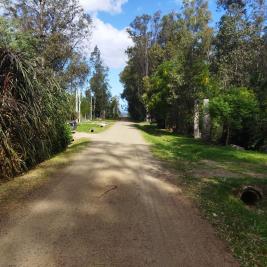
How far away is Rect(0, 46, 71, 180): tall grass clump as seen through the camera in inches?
380

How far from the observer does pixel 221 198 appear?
28.7ft

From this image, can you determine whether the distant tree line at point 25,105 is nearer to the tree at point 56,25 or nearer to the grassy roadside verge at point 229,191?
the grassy roadside verge at point 229,191

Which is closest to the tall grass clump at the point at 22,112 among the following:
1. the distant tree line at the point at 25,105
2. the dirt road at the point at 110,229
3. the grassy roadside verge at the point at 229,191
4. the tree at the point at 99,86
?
the distant tree line at the point at 25,105

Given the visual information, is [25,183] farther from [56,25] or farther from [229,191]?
[56,25]

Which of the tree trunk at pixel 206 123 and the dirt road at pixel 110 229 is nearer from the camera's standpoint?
the dirt road at pixel 110 229

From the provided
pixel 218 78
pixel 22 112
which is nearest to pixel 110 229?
pixel 22 112

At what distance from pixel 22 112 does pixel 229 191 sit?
543 cm

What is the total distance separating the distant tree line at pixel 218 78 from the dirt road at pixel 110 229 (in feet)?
33.7

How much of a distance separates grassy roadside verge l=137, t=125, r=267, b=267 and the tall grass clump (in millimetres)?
4036

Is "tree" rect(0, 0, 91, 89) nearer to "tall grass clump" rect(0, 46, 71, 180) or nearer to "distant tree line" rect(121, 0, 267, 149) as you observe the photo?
"distant tree line" rect(121, 0, 267, 149)

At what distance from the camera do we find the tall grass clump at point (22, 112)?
9.64m

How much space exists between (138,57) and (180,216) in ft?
178

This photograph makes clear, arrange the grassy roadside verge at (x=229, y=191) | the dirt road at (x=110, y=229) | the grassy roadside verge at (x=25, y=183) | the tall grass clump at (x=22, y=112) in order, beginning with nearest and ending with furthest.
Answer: the dirt road at (x=110, y=229), the grassy roadside verge at (x=229, y=191), the grassy roadside verge at (x=25, y=183), the tall grass clump at (x=22, y=112)

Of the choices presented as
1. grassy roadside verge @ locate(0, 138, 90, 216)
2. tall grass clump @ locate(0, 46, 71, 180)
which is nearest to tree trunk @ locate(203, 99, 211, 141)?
grassy roadside verge @ locate(0, 138, 90, 216)
